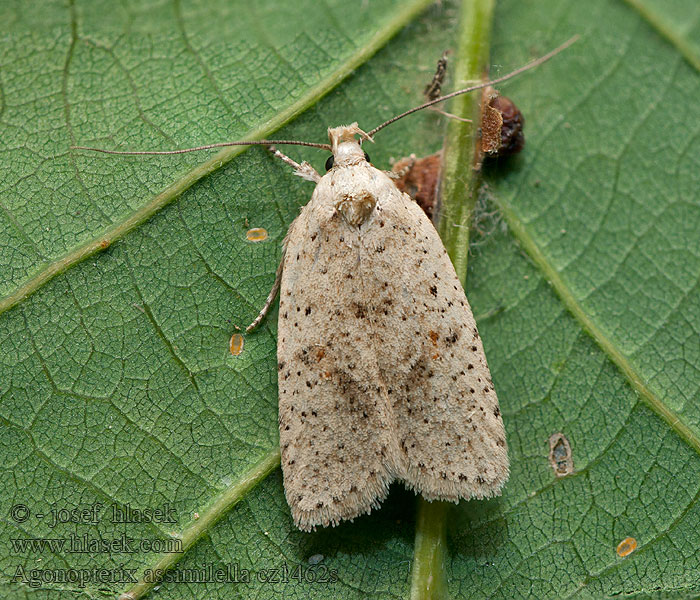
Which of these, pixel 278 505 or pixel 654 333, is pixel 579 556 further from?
pixel 278 505

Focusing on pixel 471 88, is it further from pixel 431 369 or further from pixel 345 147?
pixel 431 369

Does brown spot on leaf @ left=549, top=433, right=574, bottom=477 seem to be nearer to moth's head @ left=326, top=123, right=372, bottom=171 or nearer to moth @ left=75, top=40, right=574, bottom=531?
moth @ left=75, top=40, right=574, bottom=531

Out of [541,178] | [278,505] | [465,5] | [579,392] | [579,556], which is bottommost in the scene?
[278,505]

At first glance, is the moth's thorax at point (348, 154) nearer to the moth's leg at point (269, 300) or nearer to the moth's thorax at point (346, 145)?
the moth's thorax at point (346, 145)

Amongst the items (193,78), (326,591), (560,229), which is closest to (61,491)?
(326,591)

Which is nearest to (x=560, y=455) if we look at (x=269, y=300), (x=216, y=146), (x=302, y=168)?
(x=269, y=300)
